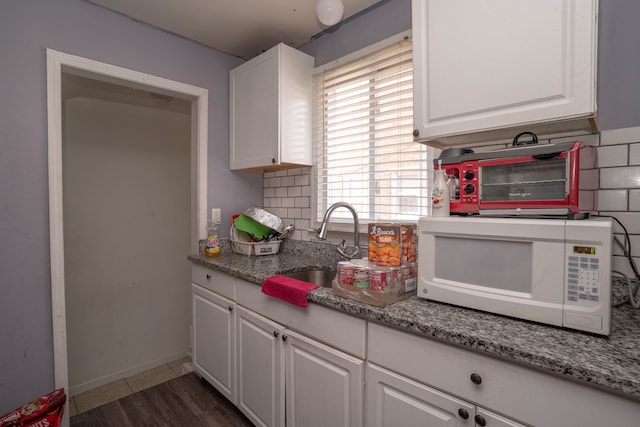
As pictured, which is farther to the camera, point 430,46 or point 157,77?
point 157,77

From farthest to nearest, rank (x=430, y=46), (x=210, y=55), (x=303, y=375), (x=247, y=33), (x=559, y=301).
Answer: (x=210, y=55) → (x=247, y=33) → (x=303, y=375) → (x=430, y=46) → (x=559, y=301)

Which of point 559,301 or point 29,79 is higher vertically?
point 29,79

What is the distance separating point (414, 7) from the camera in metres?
1.36

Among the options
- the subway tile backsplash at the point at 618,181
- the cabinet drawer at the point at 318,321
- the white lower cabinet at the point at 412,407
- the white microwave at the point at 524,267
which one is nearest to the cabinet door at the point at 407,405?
the white lower cabinet at the point at 412,407

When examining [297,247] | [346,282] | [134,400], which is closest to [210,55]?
[297,247]

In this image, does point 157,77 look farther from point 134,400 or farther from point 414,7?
point 134,400

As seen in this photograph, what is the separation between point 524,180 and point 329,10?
1275mm

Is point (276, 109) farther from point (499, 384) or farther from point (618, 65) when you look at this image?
point (499, 384)

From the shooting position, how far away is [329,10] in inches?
65.9

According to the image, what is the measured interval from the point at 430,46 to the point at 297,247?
1572mm

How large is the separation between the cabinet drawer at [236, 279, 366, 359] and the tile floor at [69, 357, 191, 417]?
137 cm

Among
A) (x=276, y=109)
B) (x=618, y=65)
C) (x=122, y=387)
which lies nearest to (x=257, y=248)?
(x=276, y=109)

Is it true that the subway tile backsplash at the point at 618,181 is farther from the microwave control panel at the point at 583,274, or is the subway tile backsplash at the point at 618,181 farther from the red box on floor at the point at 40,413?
the red box on floor at the point at 40,413

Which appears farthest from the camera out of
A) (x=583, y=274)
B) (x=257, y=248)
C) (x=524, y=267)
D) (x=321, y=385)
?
(x=257, y=248)
